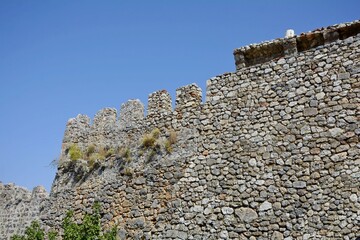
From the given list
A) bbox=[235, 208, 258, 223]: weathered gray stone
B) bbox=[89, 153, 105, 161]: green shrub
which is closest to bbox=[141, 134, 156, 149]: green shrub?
bbox=[89, 153, 105, 161]: green shrub

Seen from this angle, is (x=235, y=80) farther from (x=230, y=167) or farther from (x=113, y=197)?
(x=113, y=197)

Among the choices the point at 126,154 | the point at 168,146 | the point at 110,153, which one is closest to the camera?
the point at 168,146

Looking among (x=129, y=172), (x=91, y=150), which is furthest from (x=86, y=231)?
(x=91, y=150)

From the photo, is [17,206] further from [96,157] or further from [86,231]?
[86,231]

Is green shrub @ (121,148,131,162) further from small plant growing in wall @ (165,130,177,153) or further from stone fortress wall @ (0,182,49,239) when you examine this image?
stone fortress wall @ (0,182,49,239)

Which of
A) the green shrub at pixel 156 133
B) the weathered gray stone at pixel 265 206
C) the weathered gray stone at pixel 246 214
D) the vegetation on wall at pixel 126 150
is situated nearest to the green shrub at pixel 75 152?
the vegetation on wall at pixel 126 150

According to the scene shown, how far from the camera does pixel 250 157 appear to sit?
370 inches

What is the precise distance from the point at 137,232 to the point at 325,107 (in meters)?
5.10

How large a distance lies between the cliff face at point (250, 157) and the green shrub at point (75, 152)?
663 millimetres

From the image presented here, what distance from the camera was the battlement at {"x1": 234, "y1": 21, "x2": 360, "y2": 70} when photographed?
9.52 metres

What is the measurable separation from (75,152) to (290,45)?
265 inches

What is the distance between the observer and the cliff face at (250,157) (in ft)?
27.8

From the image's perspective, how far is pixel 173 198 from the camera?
33.0 feet

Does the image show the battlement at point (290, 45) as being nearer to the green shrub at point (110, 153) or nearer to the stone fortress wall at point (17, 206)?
the green shrub at point (110, 153)
